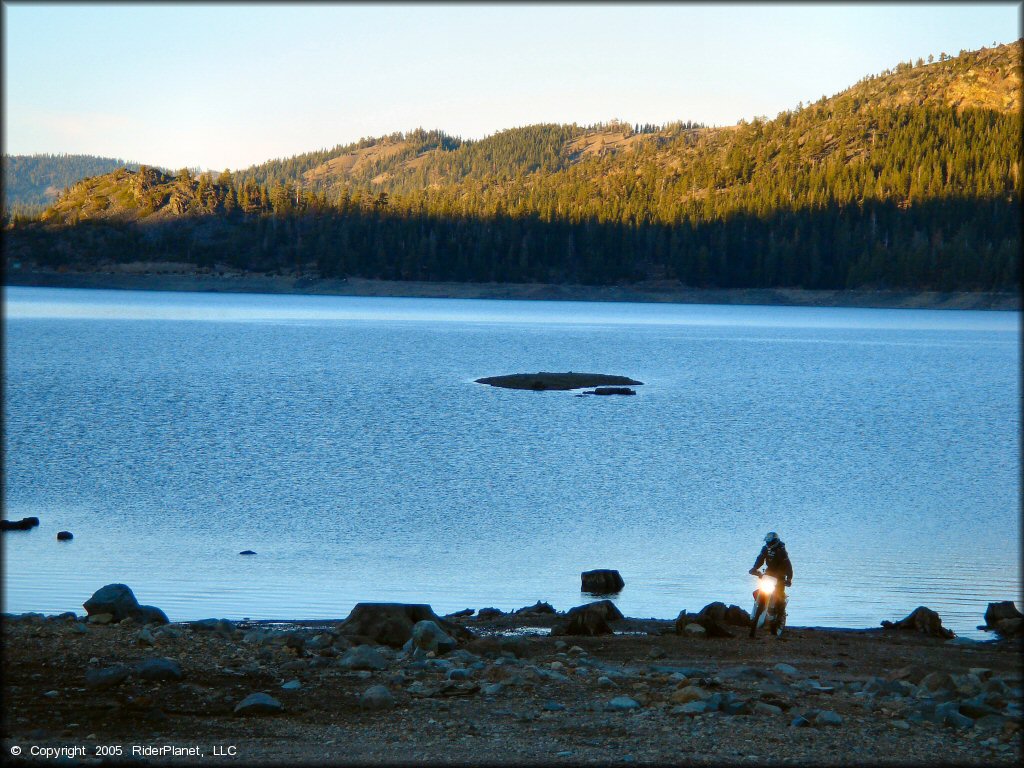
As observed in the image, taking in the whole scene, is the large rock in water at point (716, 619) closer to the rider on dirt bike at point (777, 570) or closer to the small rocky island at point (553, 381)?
the rider on dirt bike at point (777, 570)

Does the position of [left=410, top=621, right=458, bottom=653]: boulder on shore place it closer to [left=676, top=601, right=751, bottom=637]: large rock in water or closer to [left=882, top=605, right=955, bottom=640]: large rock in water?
[left=676, top=601, right=751, bottom=637]: large rock in water

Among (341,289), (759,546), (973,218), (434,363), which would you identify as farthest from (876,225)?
(759,546)

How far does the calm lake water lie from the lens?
59.7 ft

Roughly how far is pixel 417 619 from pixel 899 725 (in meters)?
5.88

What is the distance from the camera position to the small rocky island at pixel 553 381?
5409 cm

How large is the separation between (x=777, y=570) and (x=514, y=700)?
5.12 meters

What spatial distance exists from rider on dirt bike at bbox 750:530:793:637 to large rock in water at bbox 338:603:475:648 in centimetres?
376

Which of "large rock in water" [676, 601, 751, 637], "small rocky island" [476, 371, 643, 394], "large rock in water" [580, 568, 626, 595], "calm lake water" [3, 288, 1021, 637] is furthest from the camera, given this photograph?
"small rocky island" [476, 371, 643, 394]

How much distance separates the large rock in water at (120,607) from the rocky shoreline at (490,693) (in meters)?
0.06

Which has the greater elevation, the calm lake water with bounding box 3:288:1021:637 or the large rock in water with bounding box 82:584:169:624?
the large rock in water with bounding box 82:584:169:624

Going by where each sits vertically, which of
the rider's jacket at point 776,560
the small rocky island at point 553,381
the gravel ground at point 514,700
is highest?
the rider's jacket at point 776,560

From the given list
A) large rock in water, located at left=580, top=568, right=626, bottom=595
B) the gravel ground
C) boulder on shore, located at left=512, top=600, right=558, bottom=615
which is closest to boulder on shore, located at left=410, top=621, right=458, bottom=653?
the gravel ground

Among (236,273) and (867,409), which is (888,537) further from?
(236,273)

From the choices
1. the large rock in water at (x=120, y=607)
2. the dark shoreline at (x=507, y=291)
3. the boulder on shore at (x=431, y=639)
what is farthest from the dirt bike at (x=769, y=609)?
the dark shoreline at (x=507, y=291)
